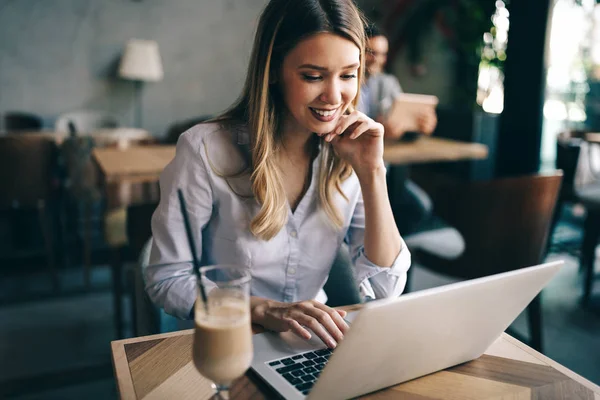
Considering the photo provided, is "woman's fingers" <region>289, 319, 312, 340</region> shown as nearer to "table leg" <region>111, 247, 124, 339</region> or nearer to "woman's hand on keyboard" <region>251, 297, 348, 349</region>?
"woman's hand on keyboard" <region>251, 297, 348, 349</region>

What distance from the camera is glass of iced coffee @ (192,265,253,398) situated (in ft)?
2.36

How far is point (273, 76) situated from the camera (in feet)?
4.43

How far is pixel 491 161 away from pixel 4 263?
14.5ft

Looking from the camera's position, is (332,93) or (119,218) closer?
(332,93)

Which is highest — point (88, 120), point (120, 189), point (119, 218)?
point (88, 120)

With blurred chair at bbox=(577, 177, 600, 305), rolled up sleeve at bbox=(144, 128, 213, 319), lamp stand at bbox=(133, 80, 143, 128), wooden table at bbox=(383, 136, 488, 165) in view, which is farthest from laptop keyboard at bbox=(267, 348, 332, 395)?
lamp stand at bbox=(133, 80, 143, 128)

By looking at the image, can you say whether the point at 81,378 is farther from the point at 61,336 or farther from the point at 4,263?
the point at 4,263

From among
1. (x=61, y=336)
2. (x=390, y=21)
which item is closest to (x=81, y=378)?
(x=61, y=336)

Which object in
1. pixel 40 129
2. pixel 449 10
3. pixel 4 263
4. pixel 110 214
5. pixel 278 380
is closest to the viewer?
pixel 278 380

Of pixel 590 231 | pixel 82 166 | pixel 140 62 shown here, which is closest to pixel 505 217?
pixel 590 231

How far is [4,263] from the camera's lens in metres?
3.70

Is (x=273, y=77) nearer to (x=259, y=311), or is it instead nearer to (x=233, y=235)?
(x=233, y=235)

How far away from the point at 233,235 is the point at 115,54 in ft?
14.8

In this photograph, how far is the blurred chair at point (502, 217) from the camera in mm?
2166
